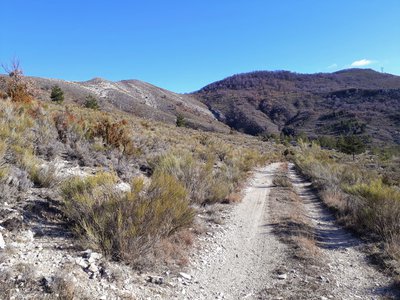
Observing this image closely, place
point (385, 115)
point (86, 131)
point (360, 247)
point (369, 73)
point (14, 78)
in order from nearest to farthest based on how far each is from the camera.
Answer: point (360, 247), point (86, 131), point (14, 78), point (385, 115), point (369, 73)

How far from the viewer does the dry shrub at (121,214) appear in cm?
466

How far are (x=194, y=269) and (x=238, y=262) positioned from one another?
3.06 feet

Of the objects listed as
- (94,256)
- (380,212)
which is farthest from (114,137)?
(380,212)

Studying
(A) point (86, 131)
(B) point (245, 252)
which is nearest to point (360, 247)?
(B) point (245, 252)

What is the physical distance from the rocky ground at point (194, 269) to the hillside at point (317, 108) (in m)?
97.4

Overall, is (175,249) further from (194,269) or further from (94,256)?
(94,256)

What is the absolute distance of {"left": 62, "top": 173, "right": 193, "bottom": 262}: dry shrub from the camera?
15.3ft

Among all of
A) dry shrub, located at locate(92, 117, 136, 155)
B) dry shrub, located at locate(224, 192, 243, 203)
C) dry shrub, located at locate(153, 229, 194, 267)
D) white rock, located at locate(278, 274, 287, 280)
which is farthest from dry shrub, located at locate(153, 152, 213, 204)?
white rock, located at locate(278, 274, 287, 280)

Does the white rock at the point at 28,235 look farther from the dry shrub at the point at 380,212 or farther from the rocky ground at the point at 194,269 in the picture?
the dry shrub at the point at 380,212

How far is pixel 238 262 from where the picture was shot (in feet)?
18.7

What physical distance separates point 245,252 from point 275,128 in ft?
406

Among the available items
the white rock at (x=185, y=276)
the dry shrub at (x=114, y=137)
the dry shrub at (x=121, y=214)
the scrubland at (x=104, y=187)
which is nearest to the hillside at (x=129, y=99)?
the dry shrub at (x=114, y=137)

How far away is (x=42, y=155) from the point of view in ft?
26.9

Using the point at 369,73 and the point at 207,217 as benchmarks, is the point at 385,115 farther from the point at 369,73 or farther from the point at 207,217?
the point at 207,217
